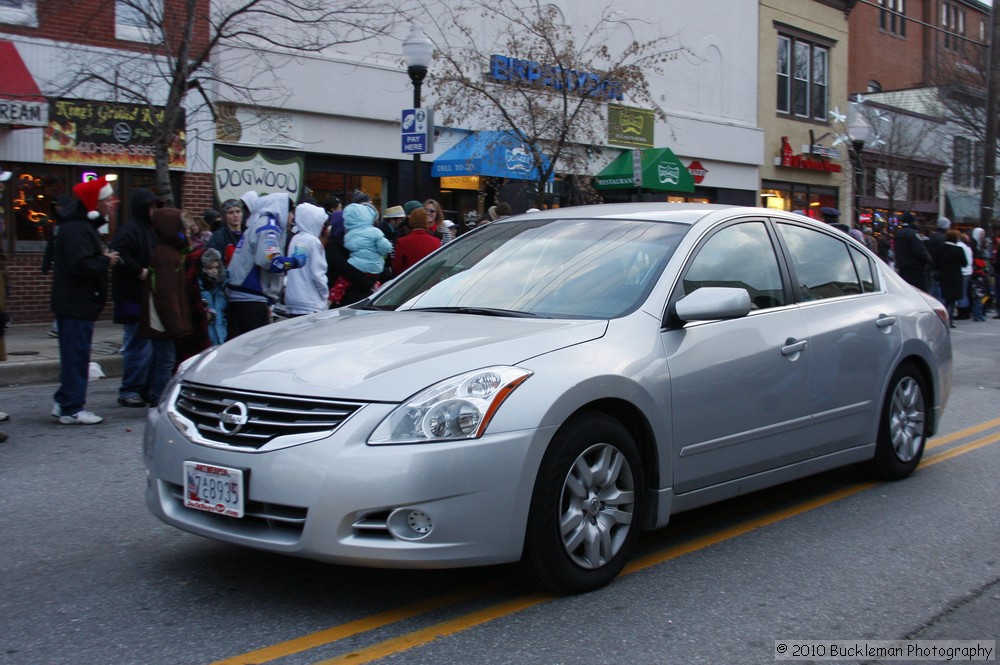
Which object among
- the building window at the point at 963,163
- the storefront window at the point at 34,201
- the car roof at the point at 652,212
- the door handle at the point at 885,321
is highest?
the building window at the point at 963,163

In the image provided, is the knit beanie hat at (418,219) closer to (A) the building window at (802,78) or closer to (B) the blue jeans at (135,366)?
(B) the blue jeans at (135,366)

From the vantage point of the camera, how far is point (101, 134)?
53.5ft

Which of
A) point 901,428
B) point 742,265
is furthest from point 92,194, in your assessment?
point 901,428

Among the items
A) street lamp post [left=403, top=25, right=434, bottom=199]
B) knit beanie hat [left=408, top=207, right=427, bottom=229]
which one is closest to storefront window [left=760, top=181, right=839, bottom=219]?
street lamp post [left=403, top=25, right=434, bottom=199]

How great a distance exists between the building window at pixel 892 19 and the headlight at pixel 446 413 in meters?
40.8

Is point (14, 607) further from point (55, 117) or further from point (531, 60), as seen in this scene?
point (531, 60)

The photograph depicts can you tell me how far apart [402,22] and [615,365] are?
16840 millimetres

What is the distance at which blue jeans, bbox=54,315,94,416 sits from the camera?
8258mm

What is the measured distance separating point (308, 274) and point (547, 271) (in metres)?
4.64

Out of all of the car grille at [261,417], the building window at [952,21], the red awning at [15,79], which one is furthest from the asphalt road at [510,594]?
the building window at [952,21]

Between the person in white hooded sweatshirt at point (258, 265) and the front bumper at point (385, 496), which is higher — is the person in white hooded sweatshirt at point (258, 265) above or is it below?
above

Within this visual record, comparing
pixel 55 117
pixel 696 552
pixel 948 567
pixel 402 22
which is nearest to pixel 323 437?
pixel 696 552

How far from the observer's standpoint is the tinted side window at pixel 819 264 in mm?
5926

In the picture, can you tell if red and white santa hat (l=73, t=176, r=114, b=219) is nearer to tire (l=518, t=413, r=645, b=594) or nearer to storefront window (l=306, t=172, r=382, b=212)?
tire (l=518, t=413, r=645, b=594)
